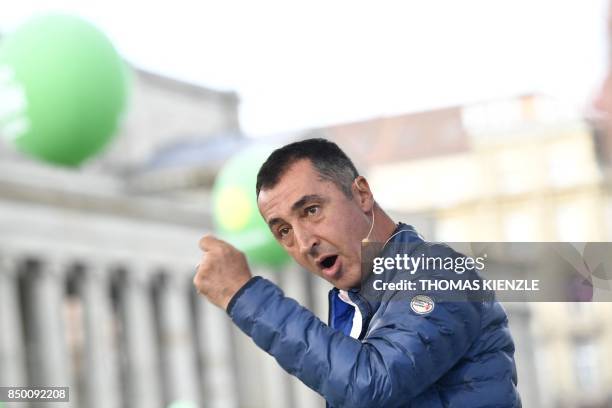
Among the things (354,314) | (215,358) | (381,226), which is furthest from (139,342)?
A: (381,226)

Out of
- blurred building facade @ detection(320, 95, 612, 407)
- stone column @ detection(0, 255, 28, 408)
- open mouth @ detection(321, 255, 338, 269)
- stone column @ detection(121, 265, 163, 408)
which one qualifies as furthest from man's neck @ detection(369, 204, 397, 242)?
stone column @ detection(121, 265, 163, 408)

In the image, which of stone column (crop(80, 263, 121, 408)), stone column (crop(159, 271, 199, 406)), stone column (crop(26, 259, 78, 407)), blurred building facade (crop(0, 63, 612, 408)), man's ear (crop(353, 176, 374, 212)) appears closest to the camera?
man's ear (crop(353, 176, 374, 212))

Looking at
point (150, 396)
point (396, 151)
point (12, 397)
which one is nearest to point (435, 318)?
point (12, 397)

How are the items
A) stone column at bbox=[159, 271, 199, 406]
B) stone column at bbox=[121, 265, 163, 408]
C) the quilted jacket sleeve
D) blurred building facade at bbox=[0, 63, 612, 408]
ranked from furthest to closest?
stone column at bbox=[159, 271, 199, 406]
stone column at bbox=[121, 265, 163, 408]
blurred building facade at bbox=[0, 63, 612, 408]
the quilted jacket sleeve

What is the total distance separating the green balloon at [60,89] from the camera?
1242cm

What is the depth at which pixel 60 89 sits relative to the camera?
12.9 meters

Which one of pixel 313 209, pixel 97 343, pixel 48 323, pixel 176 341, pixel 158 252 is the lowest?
pixel 313 209

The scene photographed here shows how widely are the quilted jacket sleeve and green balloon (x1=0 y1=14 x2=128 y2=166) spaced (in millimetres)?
7473

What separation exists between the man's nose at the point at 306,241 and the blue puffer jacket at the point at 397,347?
0.47 ft

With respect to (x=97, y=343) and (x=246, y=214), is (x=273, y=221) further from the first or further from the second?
(x=97, y=343)

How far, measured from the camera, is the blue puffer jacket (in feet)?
16.2

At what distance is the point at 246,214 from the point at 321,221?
12.9 meters

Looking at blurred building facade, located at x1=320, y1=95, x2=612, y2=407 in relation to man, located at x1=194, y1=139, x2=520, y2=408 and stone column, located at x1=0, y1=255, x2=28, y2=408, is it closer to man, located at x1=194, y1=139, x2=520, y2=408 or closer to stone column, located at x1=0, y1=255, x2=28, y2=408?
stone column, located at x1=0, y1=255, x2=28, y2=408

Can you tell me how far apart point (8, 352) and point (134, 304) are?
47.3ft
